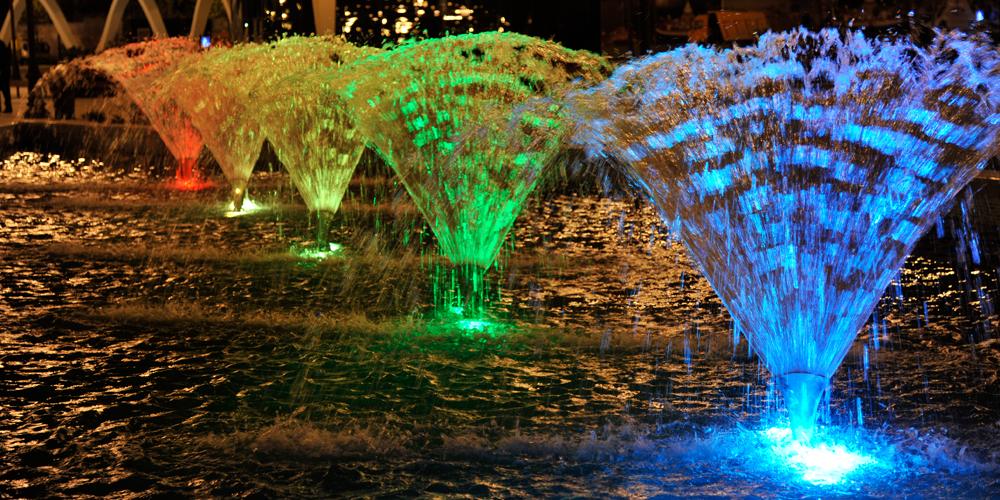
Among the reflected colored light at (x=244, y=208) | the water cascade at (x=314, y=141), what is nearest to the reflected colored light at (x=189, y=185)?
the reflected colored light at (x=244, y=208)

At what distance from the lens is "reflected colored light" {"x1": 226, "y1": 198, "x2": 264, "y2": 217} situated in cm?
980

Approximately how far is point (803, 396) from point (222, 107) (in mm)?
9265

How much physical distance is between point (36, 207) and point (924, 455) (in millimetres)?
9101

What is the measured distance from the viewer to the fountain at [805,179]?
3.98 metres

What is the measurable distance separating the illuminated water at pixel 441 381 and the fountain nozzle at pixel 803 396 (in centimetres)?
11

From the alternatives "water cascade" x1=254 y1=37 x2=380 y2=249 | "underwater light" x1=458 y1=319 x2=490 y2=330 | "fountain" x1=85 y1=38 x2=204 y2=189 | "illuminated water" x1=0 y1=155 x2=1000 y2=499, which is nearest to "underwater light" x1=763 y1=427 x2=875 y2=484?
"illuminated water" x1=0 y1=155 x2=1000 y2=499

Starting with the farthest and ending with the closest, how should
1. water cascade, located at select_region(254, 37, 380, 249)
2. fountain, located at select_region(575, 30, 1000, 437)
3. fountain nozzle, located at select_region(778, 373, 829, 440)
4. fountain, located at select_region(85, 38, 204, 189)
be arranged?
fountain, located at select_region(85, 38, 204, 189), water cascade, located at select_region(254, 37, 380, 249), fountain, located at select_region(575, 30, 1000, 437), fountain nozzle, located at select_region(778, 373, 829, 440)

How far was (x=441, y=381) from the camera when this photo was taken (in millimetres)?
4602

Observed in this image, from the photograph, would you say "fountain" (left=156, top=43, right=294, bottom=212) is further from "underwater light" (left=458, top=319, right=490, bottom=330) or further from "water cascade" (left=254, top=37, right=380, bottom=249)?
"underwater light" (left=458, top=319, right=490, bottom=330)

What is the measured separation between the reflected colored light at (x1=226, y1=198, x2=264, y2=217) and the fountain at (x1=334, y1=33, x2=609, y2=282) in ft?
9.65

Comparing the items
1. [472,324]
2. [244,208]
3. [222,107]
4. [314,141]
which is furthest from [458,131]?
[222,107]

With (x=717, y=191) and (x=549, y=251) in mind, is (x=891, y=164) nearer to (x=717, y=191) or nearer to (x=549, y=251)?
(x=717, y=191)

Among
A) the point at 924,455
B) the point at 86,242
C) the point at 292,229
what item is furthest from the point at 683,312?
the point at 86,242

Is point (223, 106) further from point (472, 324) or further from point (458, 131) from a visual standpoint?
point (472, 324)
